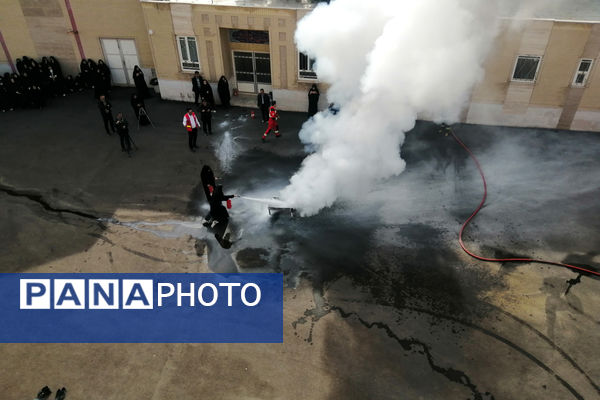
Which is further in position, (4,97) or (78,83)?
(78,83)

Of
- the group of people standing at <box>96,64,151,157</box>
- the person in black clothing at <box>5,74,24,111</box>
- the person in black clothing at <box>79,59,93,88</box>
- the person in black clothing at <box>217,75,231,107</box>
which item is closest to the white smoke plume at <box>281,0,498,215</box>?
the person in black clothing at <box>217,75,231,107</box>

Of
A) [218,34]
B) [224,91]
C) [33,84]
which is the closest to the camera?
[218,34]

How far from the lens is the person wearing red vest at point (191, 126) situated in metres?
13.4

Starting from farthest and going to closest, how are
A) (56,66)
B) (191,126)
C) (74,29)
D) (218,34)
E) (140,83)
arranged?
(56,66), (74,29), (140,83), (218,34), (191,126)

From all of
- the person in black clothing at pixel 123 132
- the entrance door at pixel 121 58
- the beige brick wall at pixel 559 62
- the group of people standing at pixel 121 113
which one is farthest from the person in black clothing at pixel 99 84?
the beige brick wall at pixel 559 62

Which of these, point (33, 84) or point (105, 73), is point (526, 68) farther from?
point (33, 84)

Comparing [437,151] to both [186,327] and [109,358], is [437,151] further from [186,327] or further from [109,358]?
[109,358]

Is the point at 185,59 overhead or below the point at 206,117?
overhead

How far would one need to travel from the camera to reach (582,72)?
1407 centimetres

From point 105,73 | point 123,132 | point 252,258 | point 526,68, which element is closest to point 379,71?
point 252,258

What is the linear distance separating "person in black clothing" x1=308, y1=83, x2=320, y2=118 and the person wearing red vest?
177 inches

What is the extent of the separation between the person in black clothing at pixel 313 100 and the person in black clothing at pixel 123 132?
261 inches

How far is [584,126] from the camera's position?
14859mm

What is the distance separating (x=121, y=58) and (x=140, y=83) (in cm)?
216
